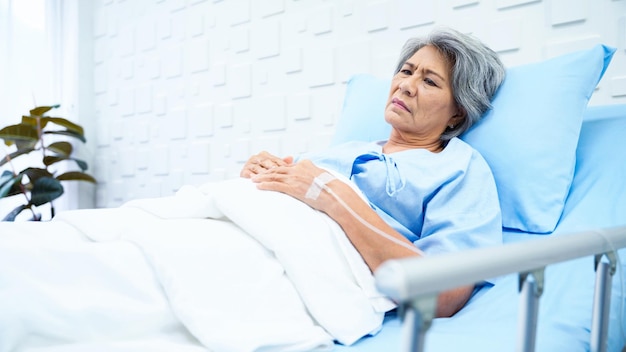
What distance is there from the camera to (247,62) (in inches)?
110

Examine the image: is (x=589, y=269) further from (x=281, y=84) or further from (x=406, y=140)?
(x=281, y=84)

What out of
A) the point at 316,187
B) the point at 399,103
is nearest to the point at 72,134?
the point at 399,103

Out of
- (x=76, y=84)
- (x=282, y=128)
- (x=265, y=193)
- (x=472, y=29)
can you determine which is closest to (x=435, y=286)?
(x=265, y=193)

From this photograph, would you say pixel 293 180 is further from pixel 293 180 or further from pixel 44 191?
pixel 44 191

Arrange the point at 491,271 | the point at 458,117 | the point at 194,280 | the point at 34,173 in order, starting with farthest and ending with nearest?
the point at 34,173
the point at 458,117
the point at 194,280
the point at 491,271

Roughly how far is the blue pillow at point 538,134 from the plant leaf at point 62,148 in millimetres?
2846

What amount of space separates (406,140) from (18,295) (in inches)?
44.2

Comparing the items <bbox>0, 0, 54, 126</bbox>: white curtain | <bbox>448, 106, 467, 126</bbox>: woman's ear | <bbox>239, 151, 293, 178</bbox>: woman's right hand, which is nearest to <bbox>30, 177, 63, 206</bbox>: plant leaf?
<bbox>0, 0, 54, 126</bbox>: white curtain

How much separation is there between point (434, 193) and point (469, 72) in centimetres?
40

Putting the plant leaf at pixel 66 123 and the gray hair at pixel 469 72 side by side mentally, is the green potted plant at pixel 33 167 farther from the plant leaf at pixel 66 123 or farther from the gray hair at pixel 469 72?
the gray hair at pixel 469 72

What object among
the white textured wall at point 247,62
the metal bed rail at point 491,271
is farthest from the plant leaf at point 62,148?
the metal bed rail at point 491,271

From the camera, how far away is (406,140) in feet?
5.33

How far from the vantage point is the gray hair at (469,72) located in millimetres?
1504

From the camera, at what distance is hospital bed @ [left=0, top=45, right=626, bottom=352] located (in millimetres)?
798
